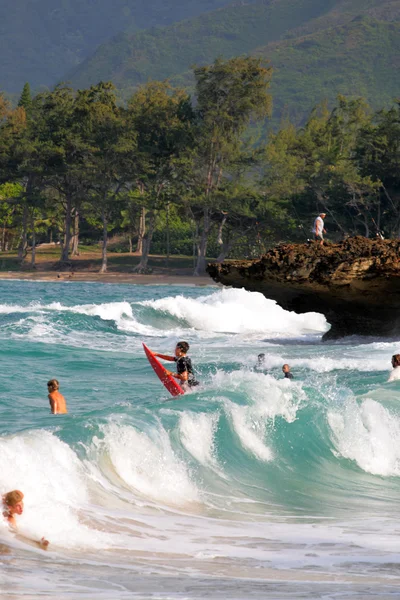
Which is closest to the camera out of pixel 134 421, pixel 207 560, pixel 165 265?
pixel 207 560

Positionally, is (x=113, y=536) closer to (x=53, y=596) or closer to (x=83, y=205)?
(x=53, y=596)

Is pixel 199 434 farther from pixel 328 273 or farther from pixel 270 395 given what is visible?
pixel 328 273

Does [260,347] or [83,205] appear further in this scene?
[83,205]

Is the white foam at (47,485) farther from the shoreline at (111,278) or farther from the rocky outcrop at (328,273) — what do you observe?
the shoreline at (111,278)

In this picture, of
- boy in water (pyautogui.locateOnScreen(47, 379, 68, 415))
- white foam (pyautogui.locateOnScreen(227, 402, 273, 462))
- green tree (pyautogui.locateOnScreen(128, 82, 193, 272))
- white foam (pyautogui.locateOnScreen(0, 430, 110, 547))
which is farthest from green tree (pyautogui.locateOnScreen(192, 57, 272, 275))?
white foam (pyautogui.locateOnScreen(0, 430, 110, 547))

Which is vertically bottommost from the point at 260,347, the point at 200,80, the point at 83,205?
the point at 260,347

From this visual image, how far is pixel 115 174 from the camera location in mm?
84875

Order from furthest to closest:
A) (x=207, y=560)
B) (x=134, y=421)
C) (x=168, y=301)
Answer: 1. (x=168, y=301)
2. (x=134, y=421)
3. (x=207, y=560)

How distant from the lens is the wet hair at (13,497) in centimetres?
881

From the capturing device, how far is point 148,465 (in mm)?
11750

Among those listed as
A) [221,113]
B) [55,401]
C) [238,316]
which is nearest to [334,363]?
[55,401]

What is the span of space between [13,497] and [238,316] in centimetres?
3168

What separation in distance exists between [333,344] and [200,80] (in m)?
55.2

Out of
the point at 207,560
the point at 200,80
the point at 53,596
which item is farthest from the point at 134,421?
the point at 200,80
